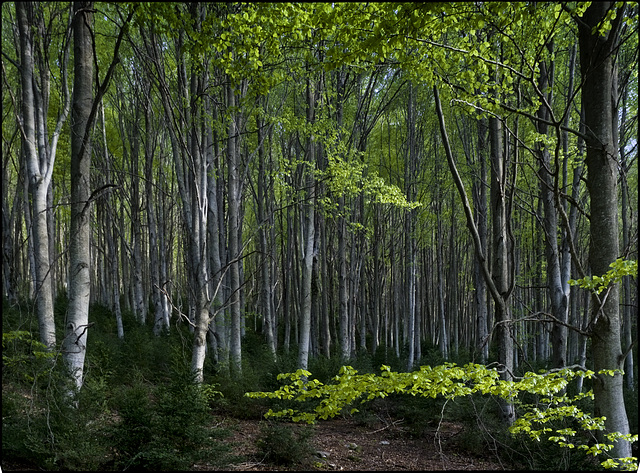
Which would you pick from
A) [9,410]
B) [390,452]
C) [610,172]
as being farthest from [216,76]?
[390,452]

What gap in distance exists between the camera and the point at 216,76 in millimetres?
7629

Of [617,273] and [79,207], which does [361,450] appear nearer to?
[617,273]

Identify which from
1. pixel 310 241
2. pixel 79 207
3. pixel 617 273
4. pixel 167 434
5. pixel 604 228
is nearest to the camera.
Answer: pixel 617 273

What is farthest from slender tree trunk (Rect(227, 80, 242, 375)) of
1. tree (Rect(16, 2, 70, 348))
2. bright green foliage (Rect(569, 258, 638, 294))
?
bright green foliage (Rect(569, 258, 638, 294))

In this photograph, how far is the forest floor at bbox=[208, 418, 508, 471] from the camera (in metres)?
5.50

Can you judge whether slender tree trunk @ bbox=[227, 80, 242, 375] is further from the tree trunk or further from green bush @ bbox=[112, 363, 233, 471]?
the tree trunk

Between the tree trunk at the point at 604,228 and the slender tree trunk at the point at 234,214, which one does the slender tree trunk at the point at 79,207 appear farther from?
the tree trunk at the point at 604,228

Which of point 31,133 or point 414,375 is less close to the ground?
point 31,133

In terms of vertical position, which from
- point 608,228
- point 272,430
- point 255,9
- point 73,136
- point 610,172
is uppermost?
point 255,9

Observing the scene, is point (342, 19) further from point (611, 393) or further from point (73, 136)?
point (611, 393)

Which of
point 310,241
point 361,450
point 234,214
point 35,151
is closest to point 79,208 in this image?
point 35,151

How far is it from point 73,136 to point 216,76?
3.84 metres

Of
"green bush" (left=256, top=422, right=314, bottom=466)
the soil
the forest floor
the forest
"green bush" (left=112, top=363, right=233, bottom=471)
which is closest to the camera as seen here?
the forest

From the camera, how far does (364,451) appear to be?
653cm
